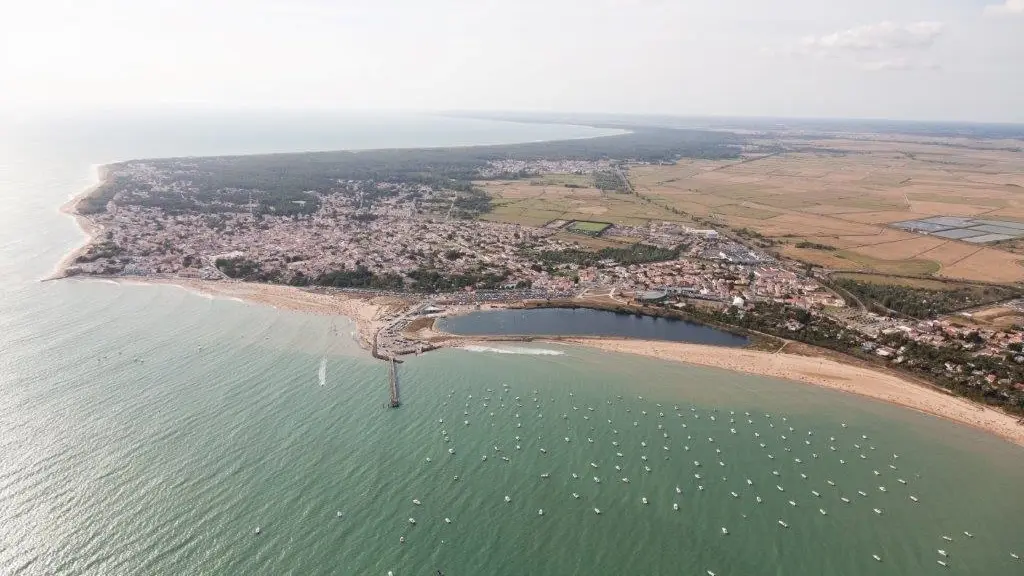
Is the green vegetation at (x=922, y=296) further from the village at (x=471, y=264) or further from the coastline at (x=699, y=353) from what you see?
the coastline at (x=699, y=353)

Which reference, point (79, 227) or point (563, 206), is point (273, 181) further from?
point (563, 206)

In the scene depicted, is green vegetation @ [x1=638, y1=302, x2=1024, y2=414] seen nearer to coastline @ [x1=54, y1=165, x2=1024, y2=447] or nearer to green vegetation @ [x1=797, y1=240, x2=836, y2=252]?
coastline @ [x1=54, y1=165, x2=1024, y2=447]

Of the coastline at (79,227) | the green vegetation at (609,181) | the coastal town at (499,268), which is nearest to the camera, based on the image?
the coastal town at (499,268)

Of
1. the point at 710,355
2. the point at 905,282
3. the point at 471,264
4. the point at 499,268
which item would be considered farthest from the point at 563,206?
the point at 710,355

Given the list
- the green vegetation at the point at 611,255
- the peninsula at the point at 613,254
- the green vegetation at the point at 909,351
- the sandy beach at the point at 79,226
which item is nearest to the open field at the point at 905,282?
the peninsula at the point at 613,254

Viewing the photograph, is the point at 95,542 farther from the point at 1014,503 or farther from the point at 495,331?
the point at 1014,503

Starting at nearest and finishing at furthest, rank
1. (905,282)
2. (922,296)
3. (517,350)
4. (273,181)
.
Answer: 1. (517,350)
2. (922,296)
3. (905,282)
4. (273,181)
